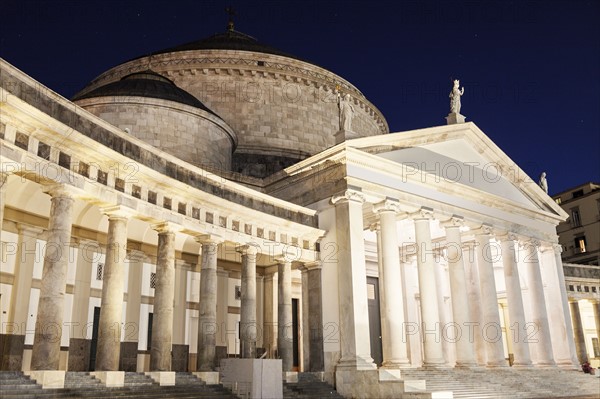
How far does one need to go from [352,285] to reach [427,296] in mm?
4210

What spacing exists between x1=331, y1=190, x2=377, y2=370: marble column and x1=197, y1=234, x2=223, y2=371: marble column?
4.87 meters

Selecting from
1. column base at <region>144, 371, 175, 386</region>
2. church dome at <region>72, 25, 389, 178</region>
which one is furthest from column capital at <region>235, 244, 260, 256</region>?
church dome at <region>72, 25, 389, 178</region>

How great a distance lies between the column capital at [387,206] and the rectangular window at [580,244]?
39.2 meters

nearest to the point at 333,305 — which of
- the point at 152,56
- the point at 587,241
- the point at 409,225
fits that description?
the point at 409,225

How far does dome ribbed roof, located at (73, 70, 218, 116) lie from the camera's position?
89.8 feet

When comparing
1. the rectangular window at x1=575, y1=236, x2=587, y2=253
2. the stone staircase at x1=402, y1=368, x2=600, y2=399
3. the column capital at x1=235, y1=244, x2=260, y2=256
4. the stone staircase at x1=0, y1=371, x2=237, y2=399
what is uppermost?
the rectangular window at x1=575, y1=236, x2=587, y2=253

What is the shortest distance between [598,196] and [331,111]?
32104mm

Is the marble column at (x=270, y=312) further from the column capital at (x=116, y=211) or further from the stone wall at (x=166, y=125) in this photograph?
the column capital at (x=116, y=211)

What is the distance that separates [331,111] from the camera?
3694 cm

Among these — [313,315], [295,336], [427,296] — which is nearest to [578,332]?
[427,296]

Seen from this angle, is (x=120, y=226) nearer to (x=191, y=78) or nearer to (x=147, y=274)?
(x=147, y=274)

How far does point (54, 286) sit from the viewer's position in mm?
14305

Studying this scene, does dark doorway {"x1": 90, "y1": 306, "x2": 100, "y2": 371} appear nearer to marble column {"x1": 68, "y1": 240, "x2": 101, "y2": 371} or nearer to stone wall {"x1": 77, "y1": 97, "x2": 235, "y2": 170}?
marble column {"x1": 68, "y1": 240, "x2": 101, "y2": 371}

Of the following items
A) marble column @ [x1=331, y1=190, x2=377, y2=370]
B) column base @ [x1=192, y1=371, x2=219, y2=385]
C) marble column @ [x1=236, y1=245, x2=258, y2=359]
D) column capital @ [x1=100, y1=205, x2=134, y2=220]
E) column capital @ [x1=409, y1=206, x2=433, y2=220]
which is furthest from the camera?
column capital @ [x1=409, y1=206, x2=433, y2=220]
